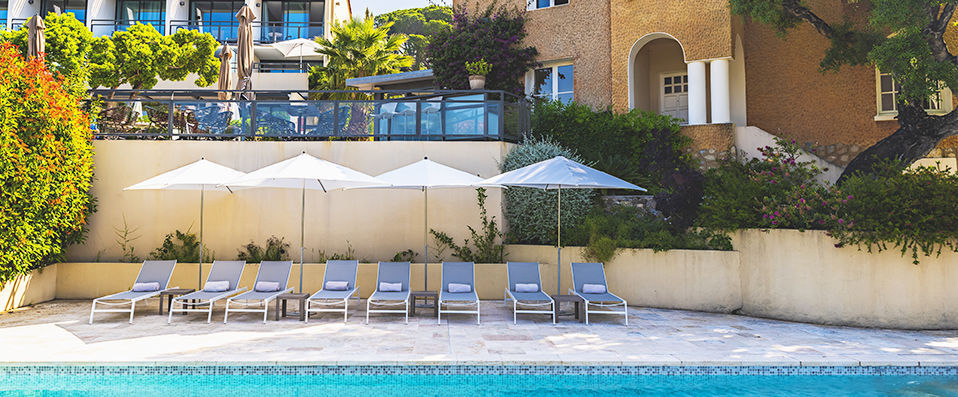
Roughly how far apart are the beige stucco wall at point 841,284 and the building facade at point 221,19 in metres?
27.5

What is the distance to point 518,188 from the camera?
496 inches

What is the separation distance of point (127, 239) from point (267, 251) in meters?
3.01

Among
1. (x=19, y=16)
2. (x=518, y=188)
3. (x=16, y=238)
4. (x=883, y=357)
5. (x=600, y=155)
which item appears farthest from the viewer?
(x=19, y=16)

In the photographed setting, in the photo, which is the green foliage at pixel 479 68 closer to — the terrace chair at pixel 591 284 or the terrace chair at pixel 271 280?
the terrace chair at pixel 591 284

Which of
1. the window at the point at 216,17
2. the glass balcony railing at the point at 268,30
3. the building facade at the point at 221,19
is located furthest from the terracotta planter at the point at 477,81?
the window at the point at 216,17

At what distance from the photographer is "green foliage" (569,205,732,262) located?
11.0 meters

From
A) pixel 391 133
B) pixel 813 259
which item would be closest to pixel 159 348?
pixel 391 133

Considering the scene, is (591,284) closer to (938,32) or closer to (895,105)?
(938,32)

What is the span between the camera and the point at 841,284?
9617 mm

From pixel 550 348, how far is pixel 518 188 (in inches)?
210

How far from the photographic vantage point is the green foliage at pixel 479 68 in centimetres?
1623

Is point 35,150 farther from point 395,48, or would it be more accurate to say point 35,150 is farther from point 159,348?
point 395,48

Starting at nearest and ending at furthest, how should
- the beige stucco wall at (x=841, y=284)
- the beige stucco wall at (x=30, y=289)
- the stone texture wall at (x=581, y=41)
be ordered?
the beige stucco wall at (x=841, y=284)
the beige stucco wall at (x=30, y=289)
the stone texture wall at (x=581, y=41)

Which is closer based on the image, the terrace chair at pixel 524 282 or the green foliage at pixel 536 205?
the terrace chair at pixel 524 282
